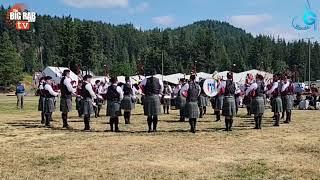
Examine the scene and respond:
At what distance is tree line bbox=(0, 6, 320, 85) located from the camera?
103 metres

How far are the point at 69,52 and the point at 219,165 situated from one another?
313 ft

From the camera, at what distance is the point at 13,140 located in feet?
48.9

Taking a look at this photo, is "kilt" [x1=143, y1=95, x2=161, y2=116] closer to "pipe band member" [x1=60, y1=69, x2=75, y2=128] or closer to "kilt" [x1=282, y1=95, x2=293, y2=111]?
"pipe band member" [x1=60, y1=69, x2=75, y2=128]

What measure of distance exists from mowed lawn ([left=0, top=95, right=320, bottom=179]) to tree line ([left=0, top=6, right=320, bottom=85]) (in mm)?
43151

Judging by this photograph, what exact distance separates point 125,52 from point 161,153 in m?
170

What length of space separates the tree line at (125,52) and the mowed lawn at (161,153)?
142ft

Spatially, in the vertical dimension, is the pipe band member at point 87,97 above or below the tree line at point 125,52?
below

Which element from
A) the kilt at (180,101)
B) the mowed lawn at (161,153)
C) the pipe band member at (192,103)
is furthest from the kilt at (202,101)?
the pipe band member at (192,103)

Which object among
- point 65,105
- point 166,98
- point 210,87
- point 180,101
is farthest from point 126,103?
point 166,98

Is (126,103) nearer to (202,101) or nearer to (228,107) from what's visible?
(228,107)

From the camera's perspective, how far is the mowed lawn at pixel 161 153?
394 inches

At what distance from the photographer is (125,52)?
180750mm

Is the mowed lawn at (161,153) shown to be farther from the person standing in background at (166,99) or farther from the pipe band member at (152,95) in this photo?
the person standing in background at (166,99)

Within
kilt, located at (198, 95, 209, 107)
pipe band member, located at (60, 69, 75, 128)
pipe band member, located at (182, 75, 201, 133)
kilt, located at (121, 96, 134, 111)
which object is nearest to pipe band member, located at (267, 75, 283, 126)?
pipe band member, located at (182, 75, 201, 133)
